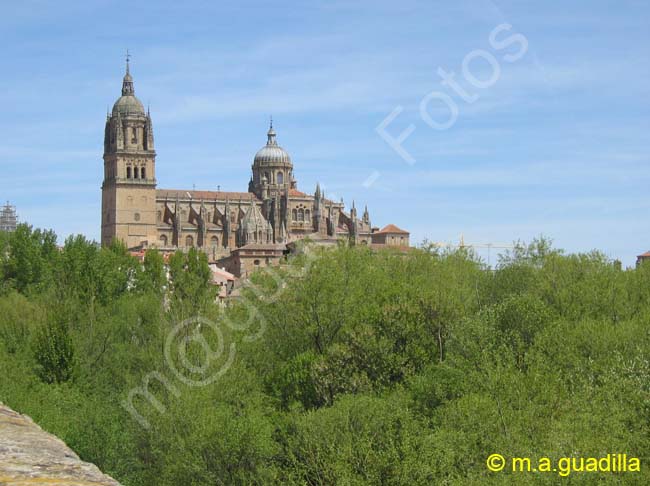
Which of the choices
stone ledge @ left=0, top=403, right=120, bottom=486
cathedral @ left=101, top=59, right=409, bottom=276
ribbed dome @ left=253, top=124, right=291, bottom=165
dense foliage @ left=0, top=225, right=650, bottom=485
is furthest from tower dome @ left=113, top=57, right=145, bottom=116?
stone ledge @ left=0, top=403, right=120, bottom=486

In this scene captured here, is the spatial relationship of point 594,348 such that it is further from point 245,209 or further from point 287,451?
point 245,209

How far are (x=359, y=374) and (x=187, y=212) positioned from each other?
273 ft

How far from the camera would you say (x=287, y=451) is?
86.4ft

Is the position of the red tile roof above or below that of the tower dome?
below

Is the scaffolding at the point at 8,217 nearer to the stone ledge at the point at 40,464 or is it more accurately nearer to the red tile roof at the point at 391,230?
the red tile roof at the point at 391,230

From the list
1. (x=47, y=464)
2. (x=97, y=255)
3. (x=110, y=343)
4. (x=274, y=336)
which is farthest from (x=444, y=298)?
(x=97, y=255)

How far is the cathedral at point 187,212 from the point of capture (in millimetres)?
109375

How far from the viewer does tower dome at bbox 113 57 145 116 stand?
112m

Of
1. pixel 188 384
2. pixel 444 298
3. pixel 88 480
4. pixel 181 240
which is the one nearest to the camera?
pixel 88 480

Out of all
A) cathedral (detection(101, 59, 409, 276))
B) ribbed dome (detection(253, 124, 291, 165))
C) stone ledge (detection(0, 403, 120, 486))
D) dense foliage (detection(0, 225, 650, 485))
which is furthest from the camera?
ribbed dome (detection(253, 124, 291, 165))

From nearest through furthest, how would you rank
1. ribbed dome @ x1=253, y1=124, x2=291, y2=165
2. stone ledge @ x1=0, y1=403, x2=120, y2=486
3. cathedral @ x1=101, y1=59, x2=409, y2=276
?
stone ledge @ x1=0, y1=403, x2=120, y2=486 < cathedral @ x1=101, y1=59, x2=409, y2=276 < ribbed dome @ x1=253, y1=124, x2=291, y2=165

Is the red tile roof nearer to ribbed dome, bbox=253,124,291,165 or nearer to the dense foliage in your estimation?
ribbed dome, bbox=253,124,291,165

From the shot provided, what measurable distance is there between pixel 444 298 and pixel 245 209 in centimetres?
8198

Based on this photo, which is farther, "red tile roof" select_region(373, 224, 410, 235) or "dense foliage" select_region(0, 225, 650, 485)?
"red tile roof" select_region(373, 224, 410, 235)
